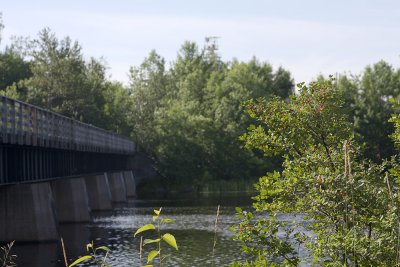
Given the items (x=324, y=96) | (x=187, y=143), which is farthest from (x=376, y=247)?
(x=187, y=143)

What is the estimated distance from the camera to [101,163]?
273 feet

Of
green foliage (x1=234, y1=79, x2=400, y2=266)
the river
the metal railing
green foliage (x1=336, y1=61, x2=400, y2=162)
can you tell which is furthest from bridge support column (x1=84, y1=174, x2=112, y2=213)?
green foliage (x1=234, y1=79, x2=400, y2=266)

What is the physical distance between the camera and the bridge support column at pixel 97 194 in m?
82.5

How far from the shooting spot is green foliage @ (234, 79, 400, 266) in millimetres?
12328

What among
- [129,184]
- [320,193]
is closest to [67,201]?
[129,184]

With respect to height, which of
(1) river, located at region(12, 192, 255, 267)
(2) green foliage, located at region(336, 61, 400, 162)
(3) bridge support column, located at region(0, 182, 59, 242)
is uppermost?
(2) green foliage, located at region(336, 61, 400, 162)

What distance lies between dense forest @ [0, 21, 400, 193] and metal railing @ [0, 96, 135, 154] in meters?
34.8

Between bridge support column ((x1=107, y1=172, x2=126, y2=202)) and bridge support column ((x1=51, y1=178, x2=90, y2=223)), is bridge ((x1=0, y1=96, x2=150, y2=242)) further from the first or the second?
bridge support column ((x1=107, y1=172, x2=126, y2=202))

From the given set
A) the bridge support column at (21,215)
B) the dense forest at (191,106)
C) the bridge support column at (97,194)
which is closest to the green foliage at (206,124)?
the dense forest at (191,106)

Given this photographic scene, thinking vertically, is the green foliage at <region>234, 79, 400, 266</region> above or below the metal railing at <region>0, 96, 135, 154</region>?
below

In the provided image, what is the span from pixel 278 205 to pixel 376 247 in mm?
3224

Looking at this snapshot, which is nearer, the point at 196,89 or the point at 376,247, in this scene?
the point at 376,247

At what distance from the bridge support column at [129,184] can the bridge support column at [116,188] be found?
7.95 m

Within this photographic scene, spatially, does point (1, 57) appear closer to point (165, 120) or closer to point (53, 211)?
point (165, 120)
